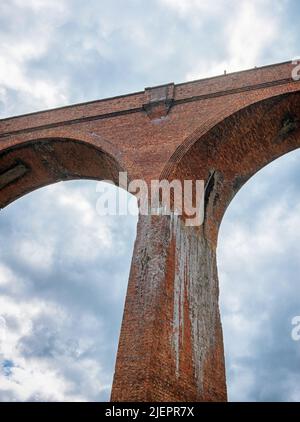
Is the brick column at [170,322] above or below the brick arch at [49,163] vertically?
below

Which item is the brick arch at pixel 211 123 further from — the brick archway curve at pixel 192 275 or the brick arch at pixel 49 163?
the brick arch at pixel 49 163

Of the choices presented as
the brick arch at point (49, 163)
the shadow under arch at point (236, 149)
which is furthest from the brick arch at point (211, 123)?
the brick arch at point (49, 163)

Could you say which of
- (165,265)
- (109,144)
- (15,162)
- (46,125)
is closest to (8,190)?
(15,162)

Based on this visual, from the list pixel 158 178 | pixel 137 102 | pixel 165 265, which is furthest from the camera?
pixel 137 102

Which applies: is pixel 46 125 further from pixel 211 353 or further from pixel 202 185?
pixel 211 353

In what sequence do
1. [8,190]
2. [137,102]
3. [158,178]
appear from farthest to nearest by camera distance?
[8,190] < [137,102] < [158,178]

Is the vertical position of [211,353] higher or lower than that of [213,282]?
lower

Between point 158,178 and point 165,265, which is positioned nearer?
point 165,265

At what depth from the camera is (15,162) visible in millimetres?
10758

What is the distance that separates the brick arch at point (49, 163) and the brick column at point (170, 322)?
87.9 inches

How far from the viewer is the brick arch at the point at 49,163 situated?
9751 mm

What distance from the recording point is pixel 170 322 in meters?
6.91

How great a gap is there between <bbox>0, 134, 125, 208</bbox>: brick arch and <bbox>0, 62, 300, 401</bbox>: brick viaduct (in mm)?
30

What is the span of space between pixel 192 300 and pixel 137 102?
4.46 meters
